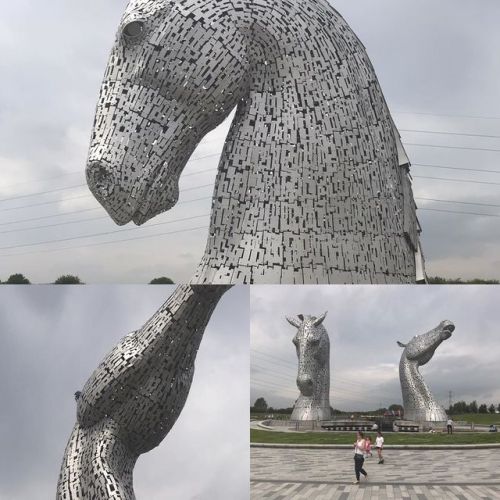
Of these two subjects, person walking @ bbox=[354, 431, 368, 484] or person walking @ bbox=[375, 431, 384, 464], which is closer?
person walking @ bbox=[354, 431, 368, 484]

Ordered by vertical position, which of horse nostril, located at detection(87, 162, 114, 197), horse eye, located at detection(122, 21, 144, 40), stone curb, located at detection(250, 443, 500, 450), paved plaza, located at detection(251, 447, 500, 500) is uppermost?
horse eye, located at detection(122, 21, 144, 40)

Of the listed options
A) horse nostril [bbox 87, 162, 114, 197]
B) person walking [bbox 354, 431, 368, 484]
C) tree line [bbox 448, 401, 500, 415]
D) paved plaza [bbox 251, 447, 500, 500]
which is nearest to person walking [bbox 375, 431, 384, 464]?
paved plaza [bbox 251, 447, 500, 500]

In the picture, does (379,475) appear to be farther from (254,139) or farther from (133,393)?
(254,139)

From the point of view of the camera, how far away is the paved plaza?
6.33 m

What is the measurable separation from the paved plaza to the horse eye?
4.10 metres

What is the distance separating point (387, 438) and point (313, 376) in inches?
76.6

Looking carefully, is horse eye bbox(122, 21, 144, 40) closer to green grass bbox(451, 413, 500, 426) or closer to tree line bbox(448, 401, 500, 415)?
tree line bbox(448, 401, 500, 415)

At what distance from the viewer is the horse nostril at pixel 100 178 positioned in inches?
154

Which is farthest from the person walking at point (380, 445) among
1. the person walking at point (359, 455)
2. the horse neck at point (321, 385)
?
the horse neck at point (321, 385)

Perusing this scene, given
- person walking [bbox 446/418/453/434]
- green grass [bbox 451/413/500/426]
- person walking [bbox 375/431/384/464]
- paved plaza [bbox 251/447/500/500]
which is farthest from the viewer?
person walking [bbox 446/418/453/434]

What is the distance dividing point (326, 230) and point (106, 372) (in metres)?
1.63

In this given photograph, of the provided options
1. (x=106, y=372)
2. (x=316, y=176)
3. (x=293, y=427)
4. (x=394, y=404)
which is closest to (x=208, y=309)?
(x=106, y=372)

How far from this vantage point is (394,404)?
8.66m

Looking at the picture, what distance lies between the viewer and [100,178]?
3975mm
